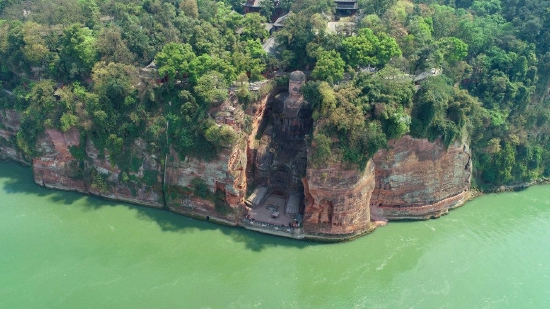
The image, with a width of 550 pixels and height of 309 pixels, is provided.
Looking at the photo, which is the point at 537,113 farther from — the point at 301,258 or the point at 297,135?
the point at 301,258

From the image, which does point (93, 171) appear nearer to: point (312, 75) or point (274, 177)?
point (274, 177)

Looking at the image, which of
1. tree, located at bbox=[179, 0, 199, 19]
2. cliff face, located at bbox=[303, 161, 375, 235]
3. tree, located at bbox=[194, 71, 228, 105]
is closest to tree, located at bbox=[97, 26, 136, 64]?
tree, located at bbox=[179, 0, 199, 19]

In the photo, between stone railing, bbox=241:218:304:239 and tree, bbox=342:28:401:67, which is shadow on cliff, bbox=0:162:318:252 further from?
tree, bbox=342:28:401:67

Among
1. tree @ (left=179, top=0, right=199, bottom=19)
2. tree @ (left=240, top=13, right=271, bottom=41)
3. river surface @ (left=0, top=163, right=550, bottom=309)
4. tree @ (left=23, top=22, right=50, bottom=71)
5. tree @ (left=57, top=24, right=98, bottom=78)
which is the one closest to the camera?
river surface @ (left=0, top=163, right=550, bottom=309)

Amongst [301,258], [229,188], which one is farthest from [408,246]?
[229,188]

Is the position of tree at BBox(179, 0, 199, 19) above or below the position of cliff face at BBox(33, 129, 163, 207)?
above
